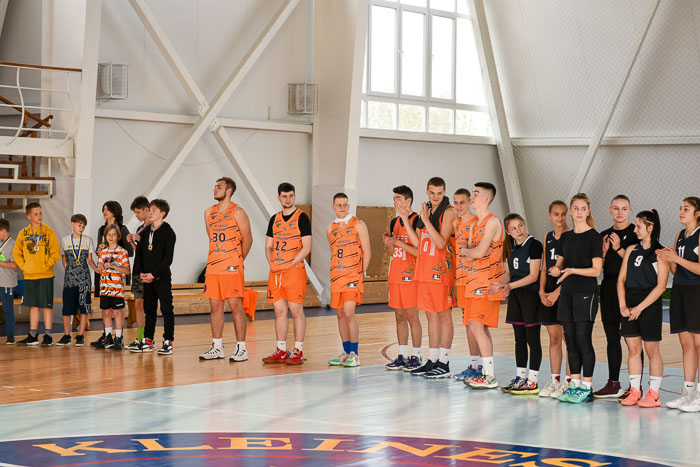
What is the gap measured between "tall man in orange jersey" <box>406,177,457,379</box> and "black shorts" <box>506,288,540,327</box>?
82 cm

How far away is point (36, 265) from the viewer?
11.4 metres

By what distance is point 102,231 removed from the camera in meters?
12.0

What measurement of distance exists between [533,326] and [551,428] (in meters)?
1.70

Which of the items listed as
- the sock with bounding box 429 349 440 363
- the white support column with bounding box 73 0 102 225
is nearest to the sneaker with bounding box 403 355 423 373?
the sock with bounding box 429 349 440 363

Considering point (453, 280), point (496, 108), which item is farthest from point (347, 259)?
point (496, 108)

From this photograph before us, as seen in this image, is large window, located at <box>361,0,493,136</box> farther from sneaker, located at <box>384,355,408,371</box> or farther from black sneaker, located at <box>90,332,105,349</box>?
sneaker, located at <box>384,355,408,371</box>

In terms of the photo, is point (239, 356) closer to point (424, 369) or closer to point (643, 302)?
point (424, 369)

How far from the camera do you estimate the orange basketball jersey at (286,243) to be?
392 inches

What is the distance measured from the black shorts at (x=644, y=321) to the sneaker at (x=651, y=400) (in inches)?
17.2

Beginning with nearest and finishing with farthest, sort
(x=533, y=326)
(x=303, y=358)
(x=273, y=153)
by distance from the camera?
(x=533, y=326) → (x=303, y=358) → (x=273, y=153)

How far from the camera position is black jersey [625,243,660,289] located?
770 cm

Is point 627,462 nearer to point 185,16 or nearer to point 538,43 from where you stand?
point 185,16

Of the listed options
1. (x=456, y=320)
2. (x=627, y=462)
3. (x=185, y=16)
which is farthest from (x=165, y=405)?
(x=185, y=16)

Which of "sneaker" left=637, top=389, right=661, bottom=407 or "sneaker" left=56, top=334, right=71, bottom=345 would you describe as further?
"sneaker" left=56, top=334, right=71, bottom=345
